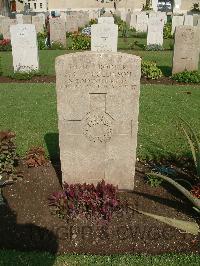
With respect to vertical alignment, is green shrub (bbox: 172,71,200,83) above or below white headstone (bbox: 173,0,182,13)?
below

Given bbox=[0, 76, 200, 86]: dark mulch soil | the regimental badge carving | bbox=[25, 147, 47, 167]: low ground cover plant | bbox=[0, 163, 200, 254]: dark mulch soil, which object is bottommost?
bbox=[0, 163, 200, 254]: dark mulch soil

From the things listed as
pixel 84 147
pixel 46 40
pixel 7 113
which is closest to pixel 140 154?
pixel 84 147

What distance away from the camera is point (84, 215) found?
4418 mm

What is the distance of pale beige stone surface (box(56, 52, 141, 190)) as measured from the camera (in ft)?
13.6

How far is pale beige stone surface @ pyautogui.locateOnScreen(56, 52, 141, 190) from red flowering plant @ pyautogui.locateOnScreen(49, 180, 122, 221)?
324 mm

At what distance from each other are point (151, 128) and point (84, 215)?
348 centimetres

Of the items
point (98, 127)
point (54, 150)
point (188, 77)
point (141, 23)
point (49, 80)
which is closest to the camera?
point (98, 127)

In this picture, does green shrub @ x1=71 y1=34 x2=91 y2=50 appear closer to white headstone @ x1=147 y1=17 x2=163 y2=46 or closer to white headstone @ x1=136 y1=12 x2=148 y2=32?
white headstone @ x1=147 y1=17 x2=163 y2=46

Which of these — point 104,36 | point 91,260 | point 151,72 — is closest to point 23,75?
point 104,36

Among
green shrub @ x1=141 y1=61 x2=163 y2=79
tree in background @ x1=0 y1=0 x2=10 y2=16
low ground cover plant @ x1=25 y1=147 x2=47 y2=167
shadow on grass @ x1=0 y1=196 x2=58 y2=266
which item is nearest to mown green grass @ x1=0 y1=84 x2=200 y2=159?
low ground cover plant @ x1=25 y1=147 x2=47 y2=167

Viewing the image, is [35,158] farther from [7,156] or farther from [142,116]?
[142,116]

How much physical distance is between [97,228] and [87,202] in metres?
0.36

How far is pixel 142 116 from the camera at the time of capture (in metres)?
8.13

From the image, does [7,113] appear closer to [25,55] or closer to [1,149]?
[1,149]
